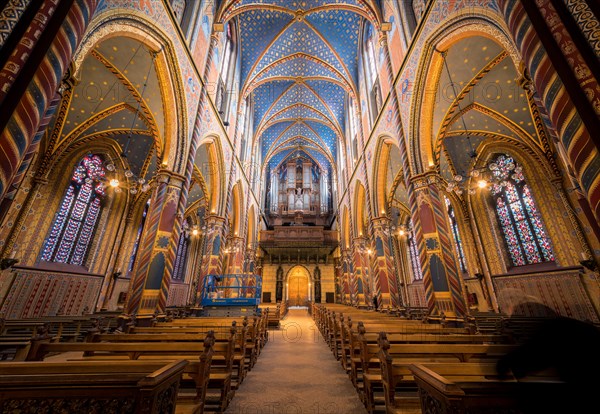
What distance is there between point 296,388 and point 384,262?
355 inches

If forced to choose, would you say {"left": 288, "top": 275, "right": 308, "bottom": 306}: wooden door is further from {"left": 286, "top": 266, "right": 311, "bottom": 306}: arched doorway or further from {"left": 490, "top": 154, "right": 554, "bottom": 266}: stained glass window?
{"left": 490, "top": 154, "right": 554, "bottom": 266}: stained glass window

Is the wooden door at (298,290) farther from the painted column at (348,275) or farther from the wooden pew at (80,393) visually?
the wooden pew at (80,393)

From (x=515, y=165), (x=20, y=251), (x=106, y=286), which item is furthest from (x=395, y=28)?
(x=106, y=286)

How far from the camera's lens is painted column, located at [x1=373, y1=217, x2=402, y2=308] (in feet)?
37.4

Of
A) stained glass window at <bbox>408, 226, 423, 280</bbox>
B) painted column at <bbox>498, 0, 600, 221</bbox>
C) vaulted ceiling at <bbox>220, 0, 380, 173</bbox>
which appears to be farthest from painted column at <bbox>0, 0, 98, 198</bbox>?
stained glass window at <bbox>408, 226, 423, 280</bbox>

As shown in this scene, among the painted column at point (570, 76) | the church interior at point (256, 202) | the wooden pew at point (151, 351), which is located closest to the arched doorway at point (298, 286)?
the church interior at point (256, 202)

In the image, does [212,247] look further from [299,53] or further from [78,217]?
[299,53]

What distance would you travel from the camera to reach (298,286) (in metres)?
24.1

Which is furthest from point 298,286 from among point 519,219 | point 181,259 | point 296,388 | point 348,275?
point 296,388

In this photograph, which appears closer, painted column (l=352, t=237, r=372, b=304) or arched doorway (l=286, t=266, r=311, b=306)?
painted column (l=352, t=237, r=372, b=304)

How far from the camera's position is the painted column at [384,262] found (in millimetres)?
11414

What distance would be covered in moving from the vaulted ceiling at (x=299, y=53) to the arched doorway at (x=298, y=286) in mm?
13082

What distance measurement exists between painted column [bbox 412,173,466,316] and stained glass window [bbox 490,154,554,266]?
4963 millimetres

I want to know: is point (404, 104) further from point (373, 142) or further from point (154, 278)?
point (154, 278)
